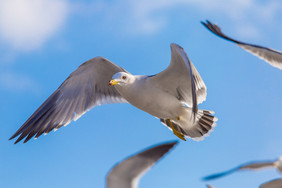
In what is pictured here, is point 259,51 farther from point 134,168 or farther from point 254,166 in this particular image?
point 134,168

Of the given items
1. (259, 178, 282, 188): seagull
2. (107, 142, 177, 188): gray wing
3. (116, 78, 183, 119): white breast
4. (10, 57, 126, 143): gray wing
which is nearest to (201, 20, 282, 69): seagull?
(116, 78, 183, 119): white breast

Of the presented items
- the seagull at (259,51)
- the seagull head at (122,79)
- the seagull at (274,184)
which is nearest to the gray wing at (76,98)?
the seagull head at (122,79)

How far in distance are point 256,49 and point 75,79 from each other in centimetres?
304

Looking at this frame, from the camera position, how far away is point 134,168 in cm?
278

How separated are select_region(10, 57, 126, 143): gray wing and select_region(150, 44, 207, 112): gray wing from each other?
106cm

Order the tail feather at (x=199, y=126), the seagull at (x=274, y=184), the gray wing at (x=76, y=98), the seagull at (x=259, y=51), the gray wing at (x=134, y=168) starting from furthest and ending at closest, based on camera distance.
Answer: the gray wing at (x=76, y=98)
the tail feather at (x=199, y=126)
the seagull at (x=259, y=51)
the seagull at (x=274, y=184)
the gray wing at (x=134, y=168)

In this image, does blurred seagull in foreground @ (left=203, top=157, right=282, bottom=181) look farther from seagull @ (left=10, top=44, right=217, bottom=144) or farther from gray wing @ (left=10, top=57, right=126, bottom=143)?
gray wing @ (left=10, top=57, right=126, bottom=143)

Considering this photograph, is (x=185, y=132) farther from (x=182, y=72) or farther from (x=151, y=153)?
(x=151, y=153)

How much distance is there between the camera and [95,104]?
23.0 ft

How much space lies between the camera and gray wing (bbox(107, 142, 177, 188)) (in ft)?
9.00

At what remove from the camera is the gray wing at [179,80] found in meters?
5.72

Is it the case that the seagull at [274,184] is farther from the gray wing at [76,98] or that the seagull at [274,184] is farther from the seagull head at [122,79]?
the gray wing at [76,98]

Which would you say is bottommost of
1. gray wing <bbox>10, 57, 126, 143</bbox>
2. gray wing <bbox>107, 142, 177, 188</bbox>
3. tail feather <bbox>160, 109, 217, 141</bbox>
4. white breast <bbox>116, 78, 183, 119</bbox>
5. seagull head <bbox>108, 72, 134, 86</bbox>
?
gray wing <bbox>107, 142, 177, 188</bbox>

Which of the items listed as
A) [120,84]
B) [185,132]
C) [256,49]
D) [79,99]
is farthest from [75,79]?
[256,49]
